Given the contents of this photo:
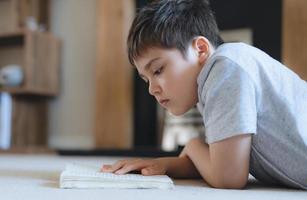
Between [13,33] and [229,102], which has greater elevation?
[13,33]

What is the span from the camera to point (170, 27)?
2.96 ft

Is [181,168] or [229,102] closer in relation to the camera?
[229,102]

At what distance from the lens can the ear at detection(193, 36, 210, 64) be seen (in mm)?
923

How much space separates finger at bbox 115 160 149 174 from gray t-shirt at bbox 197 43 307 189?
0.18m

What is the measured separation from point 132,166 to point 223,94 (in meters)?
0.26

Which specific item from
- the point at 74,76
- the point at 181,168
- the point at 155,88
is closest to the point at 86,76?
the point at 74,76

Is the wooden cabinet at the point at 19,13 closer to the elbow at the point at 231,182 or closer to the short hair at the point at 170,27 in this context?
the short hair at the point at 170,27

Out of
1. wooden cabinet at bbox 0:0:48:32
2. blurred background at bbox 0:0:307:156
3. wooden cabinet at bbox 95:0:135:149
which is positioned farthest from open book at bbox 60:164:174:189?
wooden cabinet at bbox 0:0:48:32

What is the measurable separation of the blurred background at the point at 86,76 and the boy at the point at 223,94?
1.25 meters

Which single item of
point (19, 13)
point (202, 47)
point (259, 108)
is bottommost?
point (259, 108)

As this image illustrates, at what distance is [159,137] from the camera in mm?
2545

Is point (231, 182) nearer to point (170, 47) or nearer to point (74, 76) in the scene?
point (170, 47)

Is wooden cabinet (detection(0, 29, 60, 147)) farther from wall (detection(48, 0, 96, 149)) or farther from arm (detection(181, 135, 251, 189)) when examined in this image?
arm (detection(181, 135, 251, 189))

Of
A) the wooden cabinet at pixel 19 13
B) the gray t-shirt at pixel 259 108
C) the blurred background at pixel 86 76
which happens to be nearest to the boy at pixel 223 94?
the gray t-shirt at pixel 259 108
